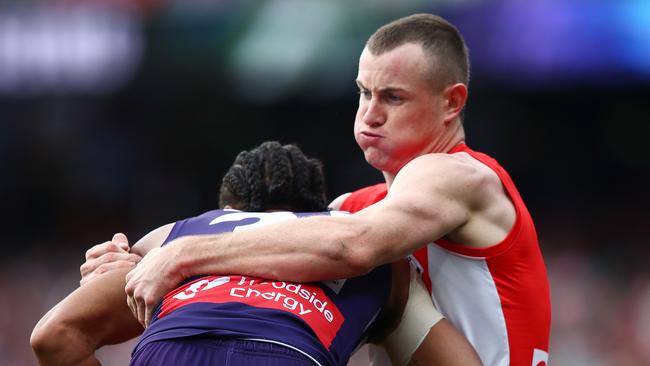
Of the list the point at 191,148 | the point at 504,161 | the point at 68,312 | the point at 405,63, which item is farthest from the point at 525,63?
the point at 68,312

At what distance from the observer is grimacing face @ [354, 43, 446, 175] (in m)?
4.22

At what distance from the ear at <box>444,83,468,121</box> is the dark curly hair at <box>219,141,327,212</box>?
620 mm

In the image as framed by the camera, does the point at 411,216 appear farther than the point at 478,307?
No

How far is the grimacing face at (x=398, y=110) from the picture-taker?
13.8ft

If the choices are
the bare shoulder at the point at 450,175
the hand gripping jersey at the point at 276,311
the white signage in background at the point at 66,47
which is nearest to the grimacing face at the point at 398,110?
the bare shoulder at the point at 450,175

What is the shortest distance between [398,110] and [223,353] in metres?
1.30

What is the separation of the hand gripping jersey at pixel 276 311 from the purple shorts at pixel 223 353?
0.06 ft

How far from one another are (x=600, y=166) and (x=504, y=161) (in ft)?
4.34

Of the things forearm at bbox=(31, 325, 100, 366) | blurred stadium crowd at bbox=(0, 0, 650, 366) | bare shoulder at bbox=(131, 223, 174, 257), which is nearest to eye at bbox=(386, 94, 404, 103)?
bare shoulder at bbox=(131, 223, 174, 257)

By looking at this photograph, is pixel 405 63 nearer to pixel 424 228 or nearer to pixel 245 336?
pixel 424 228

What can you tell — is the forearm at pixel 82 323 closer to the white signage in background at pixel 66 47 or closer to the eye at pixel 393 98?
the eye at pixel 393 98

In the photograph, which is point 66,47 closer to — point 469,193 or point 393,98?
point 393,98

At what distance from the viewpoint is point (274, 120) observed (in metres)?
15.3

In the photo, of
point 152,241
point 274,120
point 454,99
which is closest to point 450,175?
point 454,99
